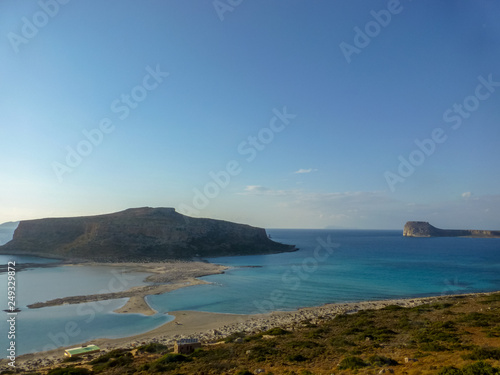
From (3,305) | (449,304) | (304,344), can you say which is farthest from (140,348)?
(449,304)

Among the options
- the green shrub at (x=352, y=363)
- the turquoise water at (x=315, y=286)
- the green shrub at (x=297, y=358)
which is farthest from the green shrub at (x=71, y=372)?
the turquoise water at (x=315, y=286)

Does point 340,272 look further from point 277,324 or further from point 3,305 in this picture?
point 3,305

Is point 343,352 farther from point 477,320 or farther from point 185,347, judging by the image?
point 477,320

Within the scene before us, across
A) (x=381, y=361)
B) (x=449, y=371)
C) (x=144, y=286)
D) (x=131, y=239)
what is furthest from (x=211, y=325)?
(x=131, y=239)

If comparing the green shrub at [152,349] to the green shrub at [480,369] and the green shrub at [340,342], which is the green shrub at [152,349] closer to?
the green shrub at [340,342]

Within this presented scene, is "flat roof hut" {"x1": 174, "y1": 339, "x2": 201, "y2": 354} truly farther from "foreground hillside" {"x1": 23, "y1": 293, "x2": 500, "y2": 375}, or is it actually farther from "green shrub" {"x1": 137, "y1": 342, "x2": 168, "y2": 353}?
"green shrub" {"x1": 137, "y1": 342, "x2": 168, "y2": 353}

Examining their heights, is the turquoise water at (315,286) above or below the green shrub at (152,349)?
below

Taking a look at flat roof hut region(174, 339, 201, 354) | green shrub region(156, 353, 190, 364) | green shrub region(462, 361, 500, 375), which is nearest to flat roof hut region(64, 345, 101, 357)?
flat roof hut region(174, 339, 201, 354)
